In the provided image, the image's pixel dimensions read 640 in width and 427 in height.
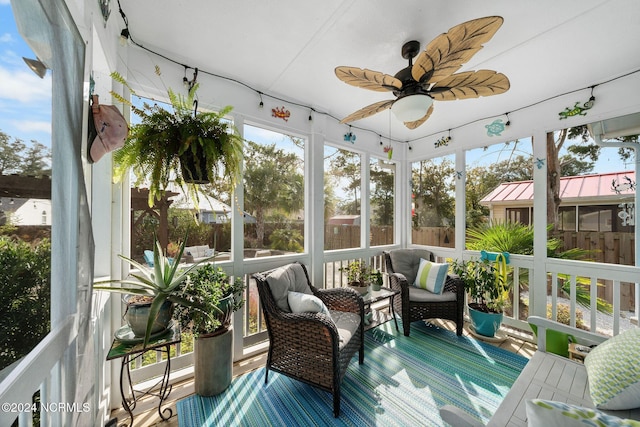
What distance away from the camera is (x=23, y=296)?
2.56ft

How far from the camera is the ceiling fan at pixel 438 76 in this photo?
122 cm

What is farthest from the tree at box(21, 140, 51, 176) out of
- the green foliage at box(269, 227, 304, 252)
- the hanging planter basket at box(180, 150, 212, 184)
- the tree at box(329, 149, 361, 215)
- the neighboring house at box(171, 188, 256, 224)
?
the tree at box(329, 149, 361, 215)

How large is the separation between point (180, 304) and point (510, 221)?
351 cm

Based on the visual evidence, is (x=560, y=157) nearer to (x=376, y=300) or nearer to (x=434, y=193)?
(x=434, y=193)

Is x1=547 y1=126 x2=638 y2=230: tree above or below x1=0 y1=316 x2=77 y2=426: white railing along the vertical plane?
above

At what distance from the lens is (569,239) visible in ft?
8.68

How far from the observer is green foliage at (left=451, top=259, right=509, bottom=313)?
9.13 feet

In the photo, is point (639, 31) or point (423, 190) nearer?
point (639, 31)

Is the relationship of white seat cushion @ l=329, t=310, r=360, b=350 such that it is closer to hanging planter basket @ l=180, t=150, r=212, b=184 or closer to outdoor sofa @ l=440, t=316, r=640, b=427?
outdoor sofa @ l=440, t=316, r=640, b=427

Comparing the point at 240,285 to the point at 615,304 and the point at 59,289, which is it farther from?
the point at 615,304

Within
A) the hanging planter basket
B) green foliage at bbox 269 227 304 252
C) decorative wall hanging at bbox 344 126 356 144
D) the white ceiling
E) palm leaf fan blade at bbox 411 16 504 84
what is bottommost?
green foliage at bbox 269 227 304 252

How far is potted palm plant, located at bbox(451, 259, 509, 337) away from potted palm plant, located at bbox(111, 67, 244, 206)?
9.67ft

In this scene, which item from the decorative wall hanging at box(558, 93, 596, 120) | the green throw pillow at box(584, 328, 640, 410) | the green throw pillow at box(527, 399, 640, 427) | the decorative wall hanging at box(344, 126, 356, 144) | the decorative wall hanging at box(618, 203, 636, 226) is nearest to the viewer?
the green throw pillow at box(527, 399, 640, 427)

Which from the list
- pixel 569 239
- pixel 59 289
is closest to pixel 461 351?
pixel 569 239
